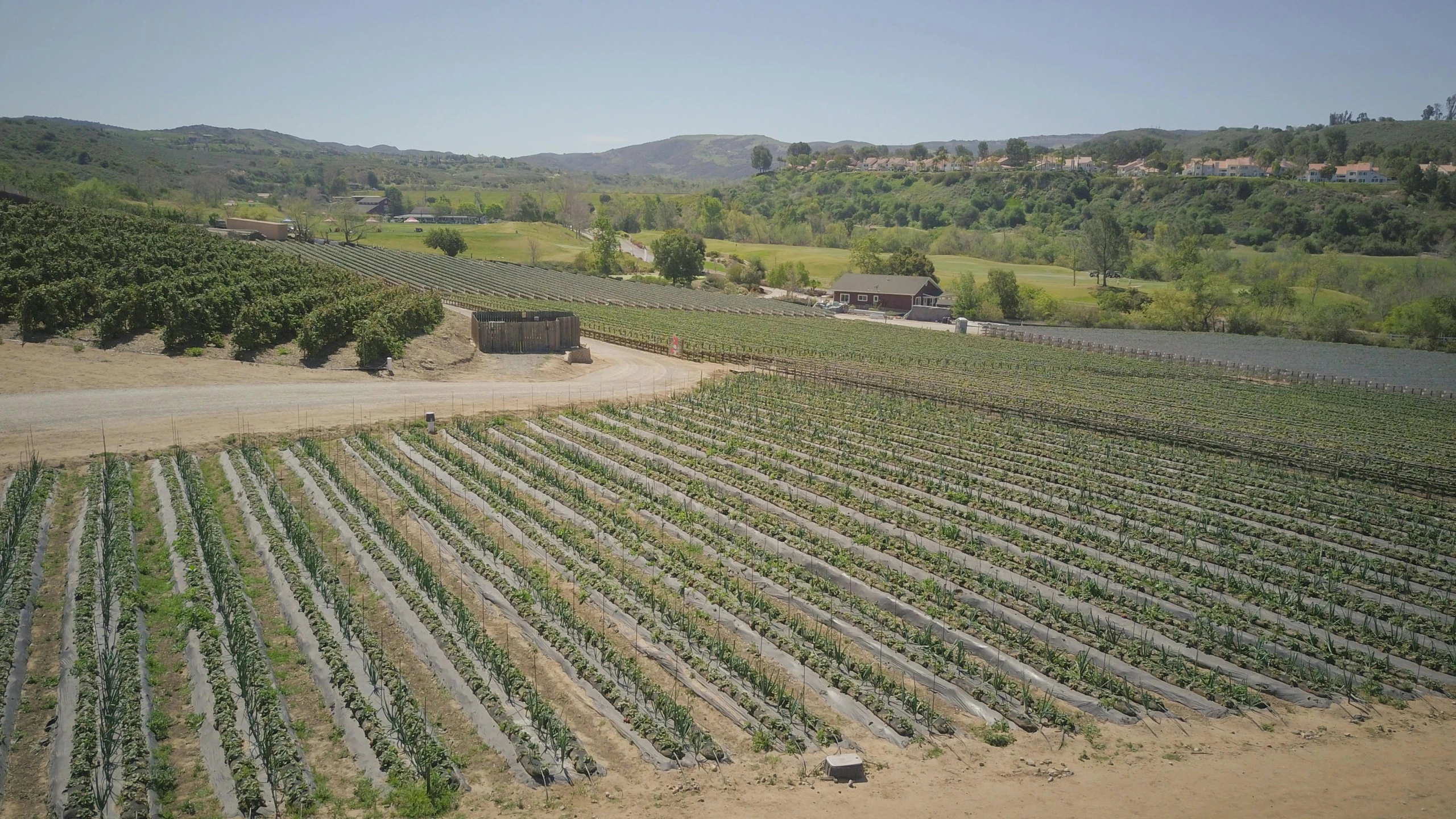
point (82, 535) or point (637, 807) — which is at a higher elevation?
point (82, 535)

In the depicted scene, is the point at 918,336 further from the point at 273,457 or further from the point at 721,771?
A: the point at 721,771

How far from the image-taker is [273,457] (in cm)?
2652

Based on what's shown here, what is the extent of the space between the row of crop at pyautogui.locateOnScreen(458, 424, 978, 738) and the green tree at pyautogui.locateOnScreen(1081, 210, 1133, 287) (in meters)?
98.1

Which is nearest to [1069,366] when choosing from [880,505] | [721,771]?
[880,505]

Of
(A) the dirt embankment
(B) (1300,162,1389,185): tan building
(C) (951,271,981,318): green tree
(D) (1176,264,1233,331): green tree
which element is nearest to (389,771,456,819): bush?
(A) the dirt embankment

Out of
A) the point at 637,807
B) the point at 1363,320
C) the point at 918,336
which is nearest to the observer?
the point at 637,807

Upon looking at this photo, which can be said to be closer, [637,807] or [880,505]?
[637,807]

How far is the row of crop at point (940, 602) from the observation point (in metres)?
14.7

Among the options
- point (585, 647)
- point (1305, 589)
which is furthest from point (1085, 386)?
point (585, 647)

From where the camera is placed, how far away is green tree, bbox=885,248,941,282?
98625 millimetres

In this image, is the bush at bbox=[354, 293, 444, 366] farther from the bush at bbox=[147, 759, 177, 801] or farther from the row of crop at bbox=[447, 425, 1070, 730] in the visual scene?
the bush at bbox=[147, 759, 177, 801]

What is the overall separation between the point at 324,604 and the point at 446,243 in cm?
10005

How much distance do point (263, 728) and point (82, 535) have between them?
10.2 m

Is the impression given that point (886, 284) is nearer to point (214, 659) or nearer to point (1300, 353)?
point (1300, 353)
